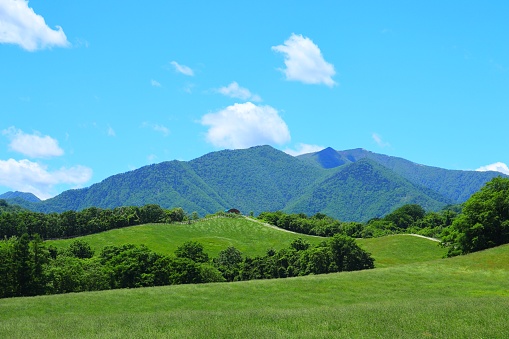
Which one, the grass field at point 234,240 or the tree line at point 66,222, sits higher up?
the tree line at point 66,222

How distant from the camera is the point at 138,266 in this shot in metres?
76.2

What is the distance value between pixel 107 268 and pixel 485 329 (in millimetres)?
69064

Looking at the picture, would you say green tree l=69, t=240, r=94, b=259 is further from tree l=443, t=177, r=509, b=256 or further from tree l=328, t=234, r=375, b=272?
tree l=443, t=177, r=509, b=256

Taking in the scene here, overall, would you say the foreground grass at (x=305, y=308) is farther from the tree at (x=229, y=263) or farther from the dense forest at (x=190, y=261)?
the tree at (x=229, y=263)

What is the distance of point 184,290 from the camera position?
4184cm

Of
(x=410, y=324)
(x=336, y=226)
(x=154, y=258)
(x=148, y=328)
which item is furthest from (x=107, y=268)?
(x=336, y=226)

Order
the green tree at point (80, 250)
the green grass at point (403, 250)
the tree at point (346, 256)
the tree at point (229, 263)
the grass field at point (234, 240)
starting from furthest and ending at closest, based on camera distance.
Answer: the green tree at point (80, 250) < the grass field at point (234, 240) < the green grass at point (403, 250) < the tree at point (229, 263) < the tree at point (346, 256)

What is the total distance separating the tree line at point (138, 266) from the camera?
5441 cm

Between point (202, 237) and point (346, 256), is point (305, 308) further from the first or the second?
point (202, 237)

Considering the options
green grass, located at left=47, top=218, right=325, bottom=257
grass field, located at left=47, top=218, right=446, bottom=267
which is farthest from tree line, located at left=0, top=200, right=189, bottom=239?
grass field, located at left=47, top=218, right=446, bottom=267

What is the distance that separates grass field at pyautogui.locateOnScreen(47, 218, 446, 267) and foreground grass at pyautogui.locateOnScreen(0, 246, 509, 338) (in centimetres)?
5877

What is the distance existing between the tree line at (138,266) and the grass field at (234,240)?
61.1ft

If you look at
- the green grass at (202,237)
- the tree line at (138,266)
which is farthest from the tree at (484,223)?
the green grass at (202,237)

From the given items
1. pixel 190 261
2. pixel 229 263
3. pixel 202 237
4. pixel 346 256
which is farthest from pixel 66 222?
pixel 346 256
